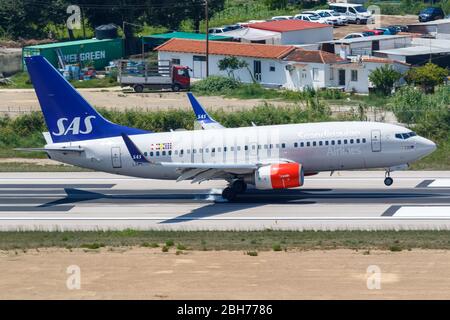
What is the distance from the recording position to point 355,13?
146 metres

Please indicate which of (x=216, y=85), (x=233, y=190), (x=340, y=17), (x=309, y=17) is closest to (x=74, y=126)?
(x=233, y=190)

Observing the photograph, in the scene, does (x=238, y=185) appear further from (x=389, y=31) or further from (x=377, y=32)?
(x=389, y=31)

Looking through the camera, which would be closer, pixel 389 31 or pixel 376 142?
pixel 376 142

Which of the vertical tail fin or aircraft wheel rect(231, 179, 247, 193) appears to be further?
the vertical tail fin

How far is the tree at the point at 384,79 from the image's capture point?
97.9 metres

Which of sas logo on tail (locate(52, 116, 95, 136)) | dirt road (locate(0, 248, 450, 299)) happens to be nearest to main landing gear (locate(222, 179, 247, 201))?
sas logo on tail (locate(52, 116, 95, 136))

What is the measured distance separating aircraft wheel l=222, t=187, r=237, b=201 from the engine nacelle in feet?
7.09

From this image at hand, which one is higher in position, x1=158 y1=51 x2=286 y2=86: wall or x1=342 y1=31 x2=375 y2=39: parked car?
x1=342 y1=31 x2=375 y2=39: parked car

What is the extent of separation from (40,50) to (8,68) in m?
7.20

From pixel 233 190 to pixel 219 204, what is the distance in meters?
1.09

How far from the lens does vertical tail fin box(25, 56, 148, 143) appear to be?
195ft

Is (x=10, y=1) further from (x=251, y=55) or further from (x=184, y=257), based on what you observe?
(x=184, y=257)

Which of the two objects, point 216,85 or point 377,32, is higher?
point 377,32

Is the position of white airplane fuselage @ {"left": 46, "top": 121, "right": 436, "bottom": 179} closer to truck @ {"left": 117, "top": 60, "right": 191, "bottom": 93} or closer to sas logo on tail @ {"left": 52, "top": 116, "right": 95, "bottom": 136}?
sas logo on tail @ {"left": 52, "top": 116, "right": 95, "bottom": 136}
